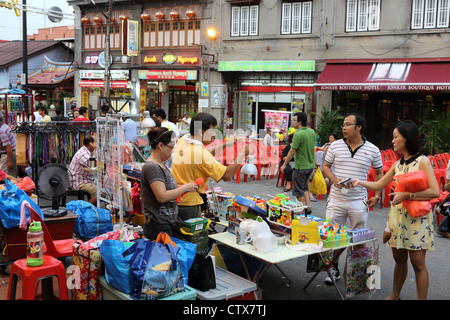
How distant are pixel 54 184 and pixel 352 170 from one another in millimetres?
3740

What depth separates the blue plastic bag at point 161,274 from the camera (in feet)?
11.9

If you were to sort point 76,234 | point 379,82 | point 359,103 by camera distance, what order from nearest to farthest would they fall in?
point 76,234 → point 379,82 → point 359,103

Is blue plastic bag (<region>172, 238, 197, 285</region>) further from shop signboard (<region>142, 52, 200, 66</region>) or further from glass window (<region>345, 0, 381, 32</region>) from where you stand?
shop signboard (<region>142, 52, 200, 66</region>)

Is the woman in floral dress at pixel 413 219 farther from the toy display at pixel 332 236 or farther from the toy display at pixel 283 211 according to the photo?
the toy display at pixel 283 211

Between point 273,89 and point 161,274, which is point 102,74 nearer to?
point 273,89

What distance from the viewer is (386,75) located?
16953 millimetres

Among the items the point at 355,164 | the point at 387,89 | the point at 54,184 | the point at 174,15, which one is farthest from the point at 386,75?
the point at 54,184

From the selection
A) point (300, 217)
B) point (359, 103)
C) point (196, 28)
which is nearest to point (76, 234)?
point (300, 217)

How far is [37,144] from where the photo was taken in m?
8.66

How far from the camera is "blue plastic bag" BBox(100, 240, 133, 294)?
3760 millimetres

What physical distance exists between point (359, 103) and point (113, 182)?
1472cm

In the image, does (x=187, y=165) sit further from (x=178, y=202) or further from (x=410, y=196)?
(x=410, y=196)

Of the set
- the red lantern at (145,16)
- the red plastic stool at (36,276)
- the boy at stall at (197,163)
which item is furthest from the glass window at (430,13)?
the red plastic stool at (36,276)
